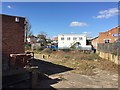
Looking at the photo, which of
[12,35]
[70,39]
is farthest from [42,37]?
[12,35]

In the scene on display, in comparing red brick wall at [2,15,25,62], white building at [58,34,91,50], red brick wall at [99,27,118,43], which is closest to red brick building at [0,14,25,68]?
red brick wall at [2,15,25,62]

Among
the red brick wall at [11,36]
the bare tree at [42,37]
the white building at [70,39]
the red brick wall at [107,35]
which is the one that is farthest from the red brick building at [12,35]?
the bare tree at [42,37]

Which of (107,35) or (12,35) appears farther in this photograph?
(107,35)

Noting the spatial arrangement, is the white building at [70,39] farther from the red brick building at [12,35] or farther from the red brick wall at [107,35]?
the red brick building at [12,35]

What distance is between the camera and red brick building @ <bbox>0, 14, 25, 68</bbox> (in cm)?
1157

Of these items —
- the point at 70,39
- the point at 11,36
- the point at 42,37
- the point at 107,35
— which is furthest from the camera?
the point at 42,37

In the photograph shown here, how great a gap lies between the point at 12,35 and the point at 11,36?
0.11 metres

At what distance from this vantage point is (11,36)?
39.4ft

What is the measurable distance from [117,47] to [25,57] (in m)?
14.0

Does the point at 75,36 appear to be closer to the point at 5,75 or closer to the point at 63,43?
the point at 63,43

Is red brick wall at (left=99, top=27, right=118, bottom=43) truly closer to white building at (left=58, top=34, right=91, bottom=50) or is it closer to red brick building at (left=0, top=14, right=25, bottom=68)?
white building at (left=58, top=34, right=91, bottom=50)

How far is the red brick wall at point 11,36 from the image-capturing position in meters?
11.6

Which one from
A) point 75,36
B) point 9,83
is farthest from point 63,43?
point 9,83

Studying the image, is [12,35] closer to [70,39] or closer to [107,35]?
[107,35]
